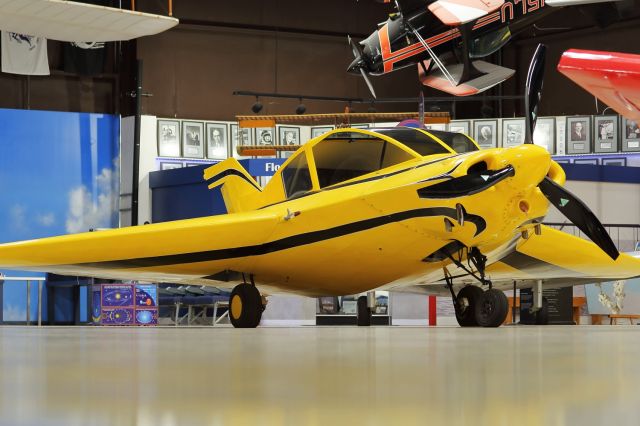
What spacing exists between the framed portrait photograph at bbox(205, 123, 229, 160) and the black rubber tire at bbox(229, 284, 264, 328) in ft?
58.0

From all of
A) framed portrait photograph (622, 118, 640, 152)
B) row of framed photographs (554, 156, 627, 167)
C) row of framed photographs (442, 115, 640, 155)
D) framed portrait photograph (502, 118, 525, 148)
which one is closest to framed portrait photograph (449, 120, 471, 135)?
row of framed photographs (442, 115, 640, 155)

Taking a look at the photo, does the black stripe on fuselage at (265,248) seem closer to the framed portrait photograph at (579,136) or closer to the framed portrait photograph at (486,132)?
the framed portrait photograph at (486,132)

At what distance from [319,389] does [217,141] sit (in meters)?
24.8

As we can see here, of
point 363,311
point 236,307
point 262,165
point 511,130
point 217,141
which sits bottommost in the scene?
point 363,311

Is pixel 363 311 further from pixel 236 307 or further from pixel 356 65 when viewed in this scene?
pixel 356 65

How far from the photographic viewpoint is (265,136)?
25.0 meters

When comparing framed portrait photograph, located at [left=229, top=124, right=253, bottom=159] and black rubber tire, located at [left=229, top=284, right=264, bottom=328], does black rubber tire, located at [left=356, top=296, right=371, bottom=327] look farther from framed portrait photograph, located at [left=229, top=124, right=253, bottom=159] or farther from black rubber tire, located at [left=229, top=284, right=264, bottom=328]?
framed portrait photograph, located at [left=229, top=124, right=253, bottom=159]

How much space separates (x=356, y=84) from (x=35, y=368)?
27.3 metres

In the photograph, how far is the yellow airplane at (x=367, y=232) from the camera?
7227mm

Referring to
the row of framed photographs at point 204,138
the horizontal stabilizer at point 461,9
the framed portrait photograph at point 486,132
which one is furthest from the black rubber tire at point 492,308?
the row of framed photographs at point 204,138

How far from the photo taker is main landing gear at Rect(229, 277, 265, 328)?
28.1 ft

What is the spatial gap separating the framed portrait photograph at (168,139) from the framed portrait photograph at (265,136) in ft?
7.88

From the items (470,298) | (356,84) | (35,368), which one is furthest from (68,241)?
(356,84)

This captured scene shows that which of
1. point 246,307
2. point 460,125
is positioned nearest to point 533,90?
point 246,307
